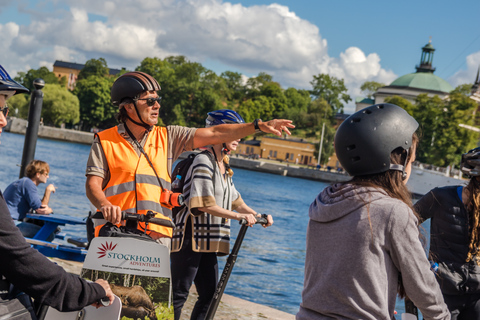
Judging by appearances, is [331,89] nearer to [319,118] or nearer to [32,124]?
[319,118]

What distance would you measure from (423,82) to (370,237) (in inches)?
5103

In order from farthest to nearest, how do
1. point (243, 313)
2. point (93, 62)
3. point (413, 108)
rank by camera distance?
point (93, 62)
point (413, 108)
point (243, 313)

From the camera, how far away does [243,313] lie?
6012mm

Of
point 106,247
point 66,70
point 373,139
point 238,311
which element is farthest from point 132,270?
point 66,70

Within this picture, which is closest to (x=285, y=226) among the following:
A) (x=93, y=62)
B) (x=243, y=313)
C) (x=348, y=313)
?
(x=243, y=313)

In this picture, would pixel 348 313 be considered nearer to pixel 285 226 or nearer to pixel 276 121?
pixel 276 121

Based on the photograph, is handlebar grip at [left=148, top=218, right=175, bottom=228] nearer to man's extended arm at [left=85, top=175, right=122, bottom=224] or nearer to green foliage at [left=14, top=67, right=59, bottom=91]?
man's extended arm at [left=85, top=175, right=122, bottom=224]

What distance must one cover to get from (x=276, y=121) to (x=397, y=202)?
57.0 inches

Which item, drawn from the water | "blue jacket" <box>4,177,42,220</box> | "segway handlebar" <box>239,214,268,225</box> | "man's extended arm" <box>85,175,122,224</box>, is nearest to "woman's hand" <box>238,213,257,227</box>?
"segway handlebar" <box>239,214,268,225</box>

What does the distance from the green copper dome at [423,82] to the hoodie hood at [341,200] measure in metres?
127

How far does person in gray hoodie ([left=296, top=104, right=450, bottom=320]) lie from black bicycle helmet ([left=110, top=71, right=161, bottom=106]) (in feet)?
5.21

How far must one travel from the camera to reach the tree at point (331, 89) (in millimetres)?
124375

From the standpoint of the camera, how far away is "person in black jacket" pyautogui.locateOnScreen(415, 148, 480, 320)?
377cm

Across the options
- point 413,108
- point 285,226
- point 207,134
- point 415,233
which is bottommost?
point 285,226
